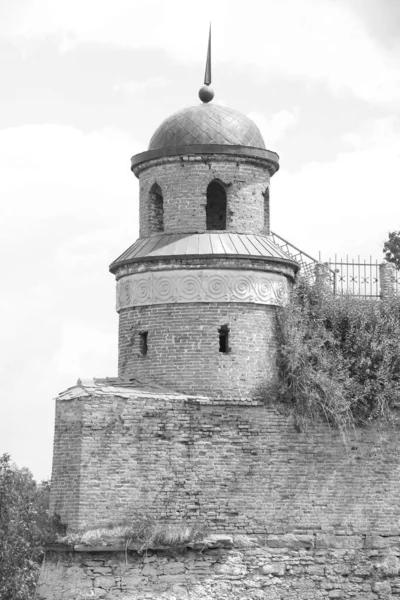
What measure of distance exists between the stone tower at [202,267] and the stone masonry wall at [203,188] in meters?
0.02

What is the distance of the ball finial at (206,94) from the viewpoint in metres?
26.9

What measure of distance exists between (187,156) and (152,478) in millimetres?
6314

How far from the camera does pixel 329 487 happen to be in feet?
80.3

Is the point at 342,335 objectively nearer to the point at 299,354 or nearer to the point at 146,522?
the point at 299,354

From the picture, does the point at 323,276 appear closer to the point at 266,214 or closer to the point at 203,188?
the point at 266,214

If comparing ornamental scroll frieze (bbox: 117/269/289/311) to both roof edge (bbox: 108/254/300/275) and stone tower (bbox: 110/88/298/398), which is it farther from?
roof edge (bbox: 108/254/300/275)

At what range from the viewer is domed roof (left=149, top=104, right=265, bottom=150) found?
1018 inches

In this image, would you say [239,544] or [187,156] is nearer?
[239,544]

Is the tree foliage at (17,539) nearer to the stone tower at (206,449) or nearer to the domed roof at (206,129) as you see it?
the stone tower at (206,449)

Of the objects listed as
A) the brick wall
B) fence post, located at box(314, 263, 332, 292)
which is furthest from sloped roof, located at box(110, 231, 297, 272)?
the brick wall

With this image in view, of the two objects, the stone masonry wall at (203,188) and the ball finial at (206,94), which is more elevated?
the ball finial at (206,94)

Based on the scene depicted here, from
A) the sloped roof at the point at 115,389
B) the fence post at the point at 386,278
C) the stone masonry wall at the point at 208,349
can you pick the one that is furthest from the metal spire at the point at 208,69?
the sloped roof at the point at 115,389

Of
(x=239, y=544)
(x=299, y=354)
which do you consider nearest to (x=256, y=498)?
(x=239, y=544)

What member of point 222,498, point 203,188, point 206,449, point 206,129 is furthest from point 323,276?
point 222,498
